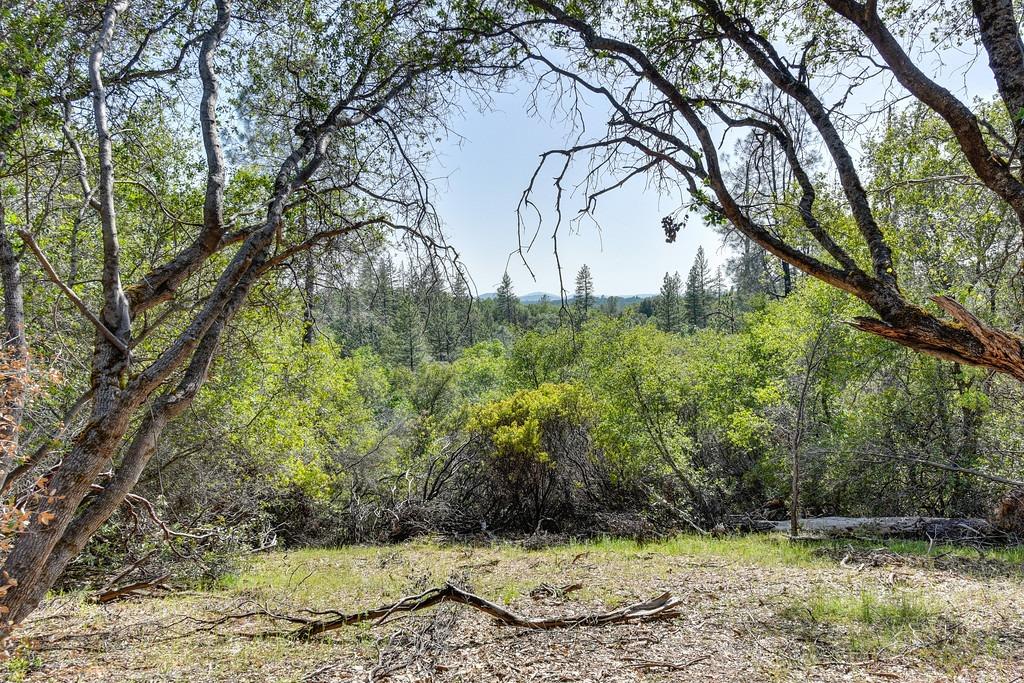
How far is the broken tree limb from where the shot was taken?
407 centimetres

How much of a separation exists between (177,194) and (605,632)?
19.8ft

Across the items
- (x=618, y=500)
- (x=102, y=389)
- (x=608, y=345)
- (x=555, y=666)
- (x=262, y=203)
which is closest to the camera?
(x=102, y=389)

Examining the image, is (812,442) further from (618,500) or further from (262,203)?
(262,203)

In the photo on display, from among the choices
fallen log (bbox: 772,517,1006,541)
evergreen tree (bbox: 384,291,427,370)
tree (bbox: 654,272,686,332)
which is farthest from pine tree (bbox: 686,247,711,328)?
fallen log (bbox: 772,517,1006,541)

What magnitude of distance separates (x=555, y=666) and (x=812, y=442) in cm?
865

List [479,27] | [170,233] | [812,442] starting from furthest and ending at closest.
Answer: [812,442]
[170,233]
[479,27]

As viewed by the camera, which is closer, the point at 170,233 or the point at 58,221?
the point at 170,233

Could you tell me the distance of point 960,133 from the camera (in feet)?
8.82

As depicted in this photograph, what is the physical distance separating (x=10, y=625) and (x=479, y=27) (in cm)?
453

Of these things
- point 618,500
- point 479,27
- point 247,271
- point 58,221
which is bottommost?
point 618,500

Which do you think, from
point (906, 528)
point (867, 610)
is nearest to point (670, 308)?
point (906, 528)

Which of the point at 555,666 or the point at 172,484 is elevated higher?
the point at 172,484

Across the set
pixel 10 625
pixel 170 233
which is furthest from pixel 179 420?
pixel 10 625

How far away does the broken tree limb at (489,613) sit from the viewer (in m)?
4.07
